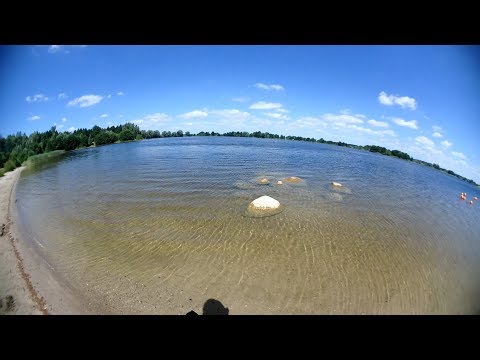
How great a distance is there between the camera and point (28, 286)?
8336mm

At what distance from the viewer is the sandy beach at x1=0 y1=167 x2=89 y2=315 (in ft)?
24.1

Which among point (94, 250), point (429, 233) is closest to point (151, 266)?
point (94, 250)

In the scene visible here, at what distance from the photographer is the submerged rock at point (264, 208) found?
50.6 ft

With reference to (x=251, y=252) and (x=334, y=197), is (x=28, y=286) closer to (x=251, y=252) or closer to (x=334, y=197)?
(x=251, y=252)

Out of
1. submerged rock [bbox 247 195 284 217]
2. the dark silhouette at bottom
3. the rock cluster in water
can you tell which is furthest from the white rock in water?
the dark silhouette at bottom

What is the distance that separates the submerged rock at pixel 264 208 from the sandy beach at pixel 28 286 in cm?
1023

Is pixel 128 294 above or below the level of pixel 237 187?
below

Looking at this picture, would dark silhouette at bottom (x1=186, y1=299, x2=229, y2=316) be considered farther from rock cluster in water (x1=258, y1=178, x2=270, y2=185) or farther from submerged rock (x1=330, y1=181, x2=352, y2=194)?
submerged rock (x1=330, y1=181, x2=352, y2=194)

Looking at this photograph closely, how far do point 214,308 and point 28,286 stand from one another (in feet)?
23.1

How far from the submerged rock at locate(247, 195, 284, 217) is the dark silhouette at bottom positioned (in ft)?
25.5

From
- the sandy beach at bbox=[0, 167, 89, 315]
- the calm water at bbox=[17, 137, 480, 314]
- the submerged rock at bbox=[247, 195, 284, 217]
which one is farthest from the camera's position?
the submerged rock at bbox=[247, 195, 284, 217]
